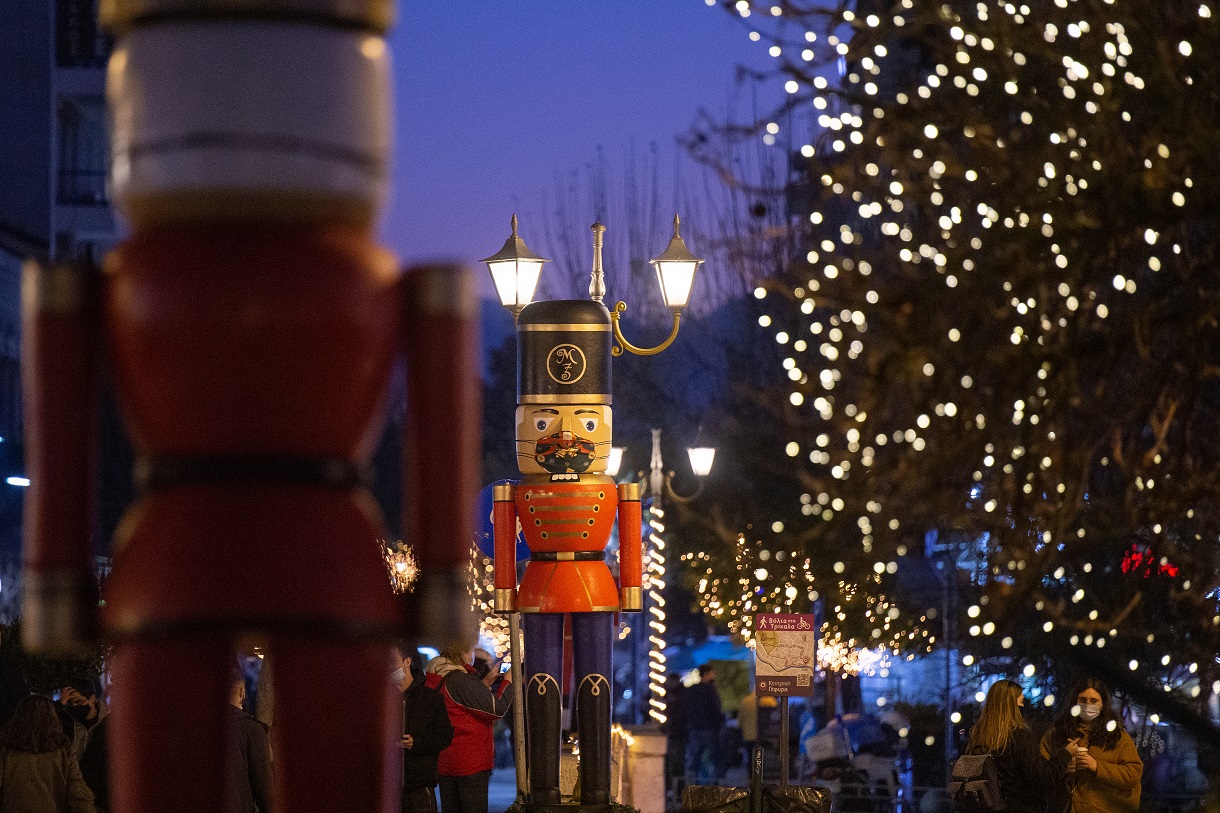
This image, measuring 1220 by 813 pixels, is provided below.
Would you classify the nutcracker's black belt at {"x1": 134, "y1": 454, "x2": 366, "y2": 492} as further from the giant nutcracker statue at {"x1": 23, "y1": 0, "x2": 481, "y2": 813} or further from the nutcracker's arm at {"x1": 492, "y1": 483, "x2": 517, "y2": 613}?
the nutcracker's arm at {"x1": 492, "y1": 483, "x2": 517, "y2": 613}

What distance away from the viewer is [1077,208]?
15.1 ft

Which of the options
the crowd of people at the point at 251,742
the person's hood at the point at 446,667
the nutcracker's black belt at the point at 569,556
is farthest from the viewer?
the person's hood at the point at 446,667

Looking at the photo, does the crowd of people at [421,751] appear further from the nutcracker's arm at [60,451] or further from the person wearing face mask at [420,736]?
the nutcracker's arm at [60,451]

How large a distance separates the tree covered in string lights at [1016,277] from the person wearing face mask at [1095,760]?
3.53 meters

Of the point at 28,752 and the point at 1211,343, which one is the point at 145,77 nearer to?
the point at 1211,343

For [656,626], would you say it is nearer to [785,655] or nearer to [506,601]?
[785,655]

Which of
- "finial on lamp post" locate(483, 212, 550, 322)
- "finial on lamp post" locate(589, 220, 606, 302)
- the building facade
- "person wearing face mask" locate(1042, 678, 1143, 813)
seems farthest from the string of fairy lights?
the building facade

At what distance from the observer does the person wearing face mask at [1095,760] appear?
8.55 m

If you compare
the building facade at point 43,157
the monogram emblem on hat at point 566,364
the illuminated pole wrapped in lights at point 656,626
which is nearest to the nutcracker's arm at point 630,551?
the monogram emblem on hat at point 566,364

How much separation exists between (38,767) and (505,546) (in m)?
3.33

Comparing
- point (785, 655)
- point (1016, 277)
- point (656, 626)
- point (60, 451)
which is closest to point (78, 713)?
point (785, 655)

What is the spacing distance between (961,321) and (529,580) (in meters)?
6.26

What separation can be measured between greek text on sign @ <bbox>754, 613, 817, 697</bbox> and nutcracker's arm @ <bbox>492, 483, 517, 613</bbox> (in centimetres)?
299

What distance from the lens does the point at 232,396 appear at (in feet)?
12.6
